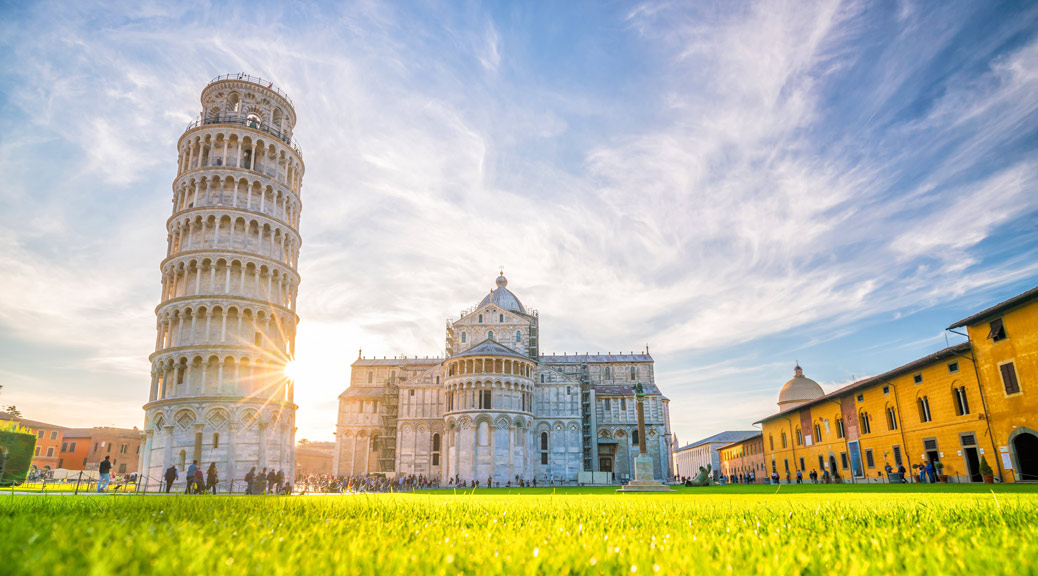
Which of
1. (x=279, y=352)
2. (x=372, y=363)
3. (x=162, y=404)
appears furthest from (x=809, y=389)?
(x=162, y=404)

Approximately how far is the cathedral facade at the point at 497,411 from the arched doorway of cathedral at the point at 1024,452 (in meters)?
36.2

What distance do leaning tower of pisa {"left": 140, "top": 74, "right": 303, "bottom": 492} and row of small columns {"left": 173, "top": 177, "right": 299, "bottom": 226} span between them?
71 mm

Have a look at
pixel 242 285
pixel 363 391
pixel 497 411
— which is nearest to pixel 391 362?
pixel 363 391

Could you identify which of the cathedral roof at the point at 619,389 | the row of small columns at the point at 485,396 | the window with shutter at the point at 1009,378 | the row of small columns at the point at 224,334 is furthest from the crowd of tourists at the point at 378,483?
the window with shutter at the point at 1009,378

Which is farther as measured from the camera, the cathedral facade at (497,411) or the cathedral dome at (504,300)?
the cathedral dome at (504,300)

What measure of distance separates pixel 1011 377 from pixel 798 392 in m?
46.6

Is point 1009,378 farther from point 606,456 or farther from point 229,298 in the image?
point 606,456

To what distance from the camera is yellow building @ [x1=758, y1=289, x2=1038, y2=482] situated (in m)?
25.3

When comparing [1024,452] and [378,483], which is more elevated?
[1024,452]

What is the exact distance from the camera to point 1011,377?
25844mm

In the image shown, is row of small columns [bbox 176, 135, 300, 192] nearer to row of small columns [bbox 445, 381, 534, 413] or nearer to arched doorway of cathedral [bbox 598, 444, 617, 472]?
row of small columns [bbox 445, 381, 534, 413]

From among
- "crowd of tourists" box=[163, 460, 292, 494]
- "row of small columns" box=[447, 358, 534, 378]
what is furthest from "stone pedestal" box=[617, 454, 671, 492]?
"row of small columns" box=[447, 358, 534, 378]

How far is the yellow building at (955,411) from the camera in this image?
83.1ft

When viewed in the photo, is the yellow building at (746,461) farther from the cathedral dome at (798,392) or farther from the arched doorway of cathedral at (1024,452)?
the arched doorway of cathedral at (1024,452)
